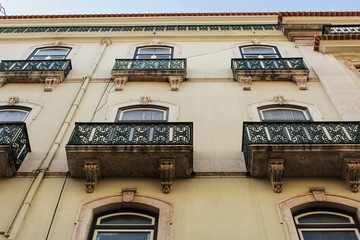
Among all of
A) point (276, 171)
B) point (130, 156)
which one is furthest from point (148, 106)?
point (276, 171)

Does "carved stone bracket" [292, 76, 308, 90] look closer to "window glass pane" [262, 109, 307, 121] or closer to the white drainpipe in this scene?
"window glass pane" [262, 109, 307, 121]

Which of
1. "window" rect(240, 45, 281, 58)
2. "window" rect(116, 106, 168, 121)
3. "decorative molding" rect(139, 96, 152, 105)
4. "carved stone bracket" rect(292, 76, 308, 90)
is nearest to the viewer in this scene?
"window" rect(116, 106, 168, 121)

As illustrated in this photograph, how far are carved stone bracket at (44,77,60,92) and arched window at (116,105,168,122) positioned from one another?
99.7 inches

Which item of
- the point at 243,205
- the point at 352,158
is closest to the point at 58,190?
the point at 243,205

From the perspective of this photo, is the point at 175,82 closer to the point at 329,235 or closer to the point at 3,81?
the point at 3,81

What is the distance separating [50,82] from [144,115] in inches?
132

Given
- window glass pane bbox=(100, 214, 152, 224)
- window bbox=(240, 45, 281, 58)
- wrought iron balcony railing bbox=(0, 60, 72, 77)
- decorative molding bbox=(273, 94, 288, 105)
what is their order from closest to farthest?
window glass pane bbox=(100, 214, 152, 224) → decorative molding bbox=(273, 94, 288, 105) → wrought iron balcony railing bbox=(0, 60, 72, 77) → window bbox=(240, 45, 281, 58)

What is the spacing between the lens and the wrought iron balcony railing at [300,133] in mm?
8531

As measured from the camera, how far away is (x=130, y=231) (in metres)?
7.58

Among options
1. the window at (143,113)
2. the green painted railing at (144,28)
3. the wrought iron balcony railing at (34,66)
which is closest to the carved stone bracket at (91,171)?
the window at (143,113)

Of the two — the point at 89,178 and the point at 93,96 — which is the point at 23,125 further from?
the point at 93,96

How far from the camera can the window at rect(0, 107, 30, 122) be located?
11.0 m

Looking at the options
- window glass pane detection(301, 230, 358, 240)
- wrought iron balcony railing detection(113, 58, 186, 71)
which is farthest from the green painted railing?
window glass pane detection(301, 230, 358, 240)

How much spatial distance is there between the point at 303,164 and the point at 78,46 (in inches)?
409
